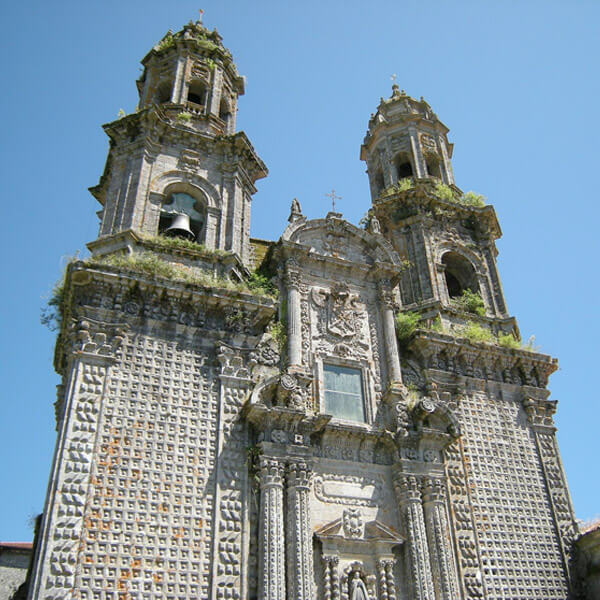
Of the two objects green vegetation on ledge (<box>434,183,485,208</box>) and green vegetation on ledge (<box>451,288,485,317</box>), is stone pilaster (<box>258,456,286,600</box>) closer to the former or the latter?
green vegetation on ledge (<box>451,288,485,317</box>)

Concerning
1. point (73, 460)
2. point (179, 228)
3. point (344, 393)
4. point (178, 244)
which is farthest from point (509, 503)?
point (179, 228)

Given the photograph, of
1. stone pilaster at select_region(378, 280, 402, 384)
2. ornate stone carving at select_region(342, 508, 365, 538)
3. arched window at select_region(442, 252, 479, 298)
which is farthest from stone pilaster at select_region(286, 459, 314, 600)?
arched window at select_region(442, 252, 479, 298)

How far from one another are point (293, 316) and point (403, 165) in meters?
11.0

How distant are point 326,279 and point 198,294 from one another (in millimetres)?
4029

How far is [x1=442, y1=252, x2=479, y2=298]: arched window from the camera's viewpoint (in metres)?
22.0

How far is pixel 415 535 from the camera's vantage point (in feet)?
48.7

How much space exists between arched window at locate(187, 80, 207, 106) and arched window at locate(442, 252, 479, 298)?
30.8 feet

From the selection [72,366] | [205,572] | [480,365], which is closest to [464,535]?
[480,365]

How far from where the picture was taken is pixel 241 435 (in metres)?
14.8

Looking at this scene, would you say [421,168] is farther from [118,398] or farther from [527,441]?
[118,398]

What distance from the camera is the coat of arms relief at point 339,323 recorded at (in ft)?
57.0

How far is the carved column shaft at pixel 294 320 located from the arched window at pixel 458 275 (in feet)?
19.6

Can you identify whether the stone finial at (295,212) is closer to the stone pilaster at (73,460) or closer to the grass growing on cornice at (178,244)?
the grass growing on cornice at (178,244)

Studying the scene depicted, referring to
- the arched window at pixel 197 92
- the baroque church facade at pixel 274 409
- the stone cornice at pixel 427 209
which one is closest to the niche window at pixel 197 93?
the arched window at pixel 197 92
